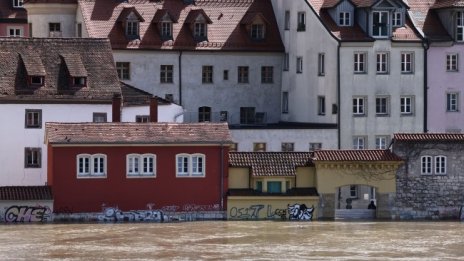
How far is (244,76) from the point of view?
125 meters

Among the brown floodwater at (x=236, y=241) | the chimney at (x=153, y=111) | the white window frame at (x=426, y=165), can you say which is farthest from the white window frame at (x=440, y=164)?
the chimney at (x=153, y=111)

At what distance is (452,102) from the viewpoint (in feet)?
401

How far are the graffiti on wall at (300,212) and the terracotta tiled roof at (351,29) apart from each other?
1467 cm

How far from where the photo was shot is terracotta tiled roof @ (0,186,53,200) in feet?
342

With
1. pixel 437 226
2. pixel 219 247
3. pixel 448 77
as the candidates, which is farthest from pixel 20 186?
pixel 448 77

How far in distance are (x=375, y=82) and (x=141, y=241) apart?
27795 millimetres

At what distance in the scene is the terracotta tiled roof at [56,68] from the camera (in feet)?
363

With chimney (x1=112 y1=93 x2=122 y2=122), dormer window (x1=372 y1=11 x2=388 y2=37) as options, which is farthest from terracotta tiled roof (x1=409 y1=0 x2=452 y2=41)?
chimney (x1=112 y1=93 x2=122 y2=122)

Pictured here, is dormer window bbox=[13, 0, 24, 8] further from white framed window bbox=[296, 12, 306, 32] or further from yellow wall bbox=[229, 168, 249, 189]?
yellow wall bbox=[229, 168, 249, 189]

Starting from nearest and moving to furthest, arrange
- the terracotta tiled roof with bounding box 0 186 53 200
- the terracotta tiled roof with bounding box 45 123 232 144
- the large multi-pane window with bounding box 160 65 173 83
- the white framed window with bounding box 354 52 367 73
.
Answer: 1. the terracotta tiled roof with bounding box 0 186 53 200
2. the terracotta tiled roof with bounding box 45 123 232 144
3. the white framed window with bounding box 354 52 367 73
4. the large multi-pane window with bounding box 160 65 173 83

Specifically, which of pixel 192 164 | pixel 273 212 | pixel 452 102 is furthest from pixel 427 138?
pixel 452 102

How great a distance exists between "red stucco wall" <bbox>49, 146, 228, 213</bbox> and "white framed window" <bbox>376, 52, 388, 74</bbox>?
52.7ft

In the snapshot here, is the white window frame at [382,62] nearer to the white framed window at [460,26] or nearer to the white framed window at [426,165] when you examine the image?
the white framed window at [460,26]

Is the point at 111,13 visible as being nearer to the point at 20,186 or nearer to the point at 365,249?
the point at 20,186
